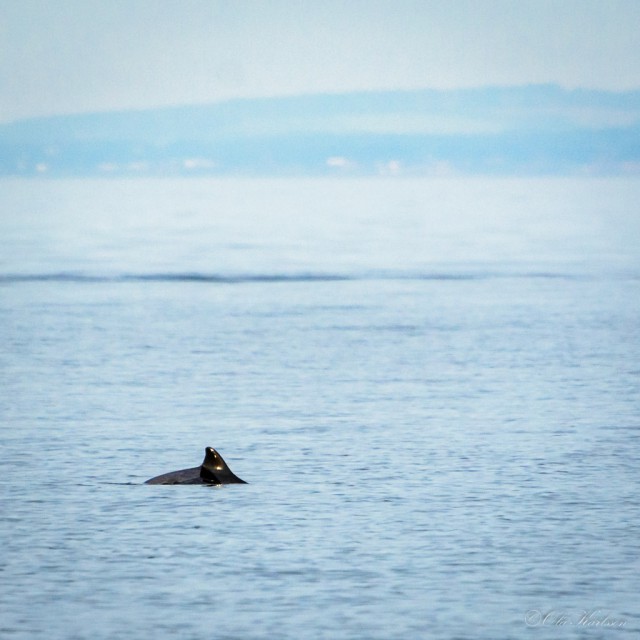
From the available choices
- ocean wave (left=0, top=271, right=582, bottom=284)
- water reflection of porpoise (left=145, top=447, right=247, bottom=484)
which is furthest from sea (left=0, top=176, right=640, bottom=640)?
ocean wave (left=0, top=271, right=582, bottom=284)

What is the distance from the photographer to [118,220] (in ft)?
486

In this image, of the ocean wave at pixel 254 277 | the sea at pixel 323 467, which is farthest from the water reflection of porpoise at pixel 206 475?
the ocean wave at pixel 254 277

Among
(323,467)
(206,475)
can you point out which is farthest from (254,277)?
(206,475)

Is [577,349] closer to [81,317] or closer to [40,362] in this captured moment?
[40,362]

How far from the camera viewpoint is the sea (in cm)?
1481

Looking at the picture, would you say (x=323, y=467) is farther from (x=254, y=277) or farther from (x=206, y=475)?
(x=254, y=277)

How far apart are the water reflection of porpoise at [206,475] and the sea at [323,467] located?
0.81 feet

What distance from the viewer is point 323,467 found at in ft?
70.0

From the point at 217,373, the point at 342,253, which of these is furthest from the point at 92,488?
the point at 342,253

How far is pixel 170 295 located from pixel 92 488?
40.0 m

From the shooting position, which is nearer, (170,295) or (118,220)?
(170,295)

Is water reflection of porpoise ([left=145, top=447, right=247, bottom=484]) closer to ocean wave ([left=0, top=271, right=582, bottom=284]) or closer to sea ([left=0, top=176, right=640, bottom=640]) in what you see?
sea ([left=0, top=176, right=640, bottom=640])

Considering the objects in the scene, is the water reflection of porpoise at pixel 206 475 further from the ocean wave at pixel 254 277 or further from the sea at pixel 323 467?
Result: the ocean wave at pixel 254 277

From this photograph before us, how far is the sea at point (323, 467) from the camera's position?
1481 cm
